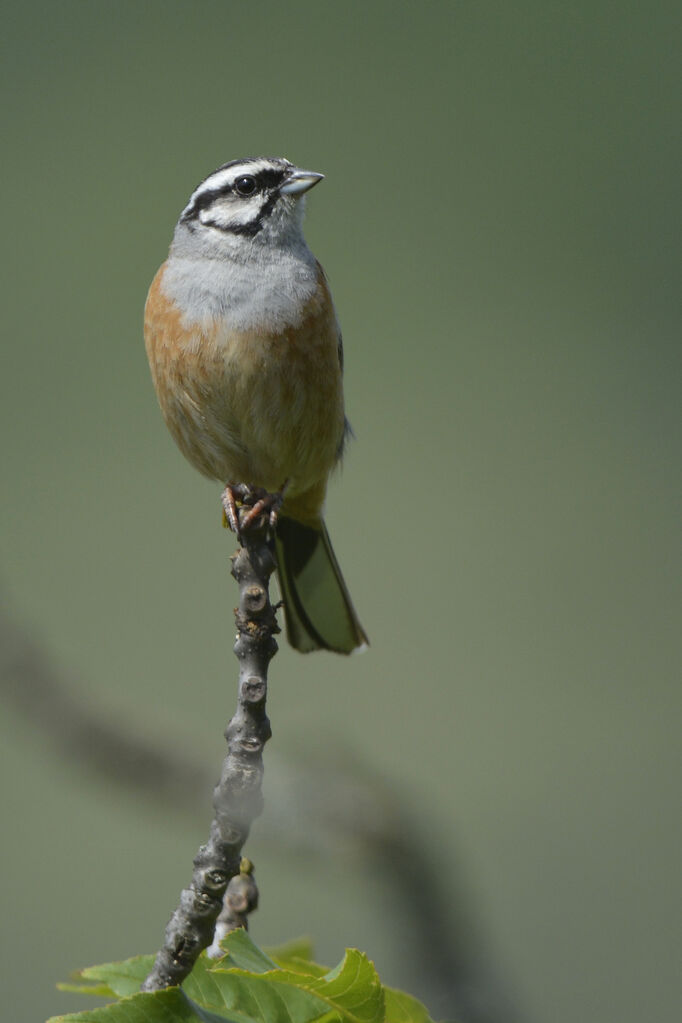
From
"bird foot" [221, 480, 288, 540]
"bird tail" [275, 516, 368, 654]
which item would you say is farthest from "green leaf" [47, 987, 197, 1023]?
"bird tail" [275, 516, 368, 654]

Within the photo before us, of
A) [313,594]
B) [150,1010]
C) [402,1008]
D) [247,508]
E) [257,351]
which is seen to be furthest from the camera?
[313,594]

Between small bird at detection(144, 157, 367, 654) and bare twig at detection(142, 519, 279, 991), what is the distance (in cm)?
91

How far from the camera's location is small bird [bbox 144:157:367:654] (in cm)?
288

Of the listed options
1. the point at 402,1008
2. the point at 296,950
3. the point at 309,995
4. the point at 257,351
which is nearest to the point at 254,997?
the point at 309,995

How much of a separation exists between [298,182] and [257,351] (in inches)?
21.7

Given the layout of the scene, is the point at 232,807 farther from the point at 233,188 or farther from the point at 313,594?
the point at 233,188

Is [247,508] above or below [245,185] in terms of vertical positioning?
below

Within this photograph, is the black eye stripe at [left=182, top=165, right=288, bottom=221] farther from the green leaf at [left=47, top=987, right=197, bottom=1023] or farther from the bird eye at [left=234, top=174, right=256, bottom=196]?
the green leaf at [left=47, top=987, right=197, bottom=1023]

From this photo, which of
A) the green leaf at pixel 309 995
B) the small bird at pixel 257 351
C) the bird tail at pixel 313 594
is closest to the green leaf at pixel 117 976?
the green leaf at pixel 309 995

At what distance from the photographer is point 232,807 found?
1467mm

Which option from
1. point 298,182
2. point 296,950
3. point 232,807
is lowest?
point 296,950

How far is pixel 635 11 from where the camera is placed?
421 inches

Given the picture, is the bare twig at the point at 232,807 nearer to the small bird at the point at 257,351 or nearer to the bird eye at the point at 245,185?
the small bird at the point at 257,351

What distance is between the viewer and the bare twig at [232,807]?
4.37 feet
